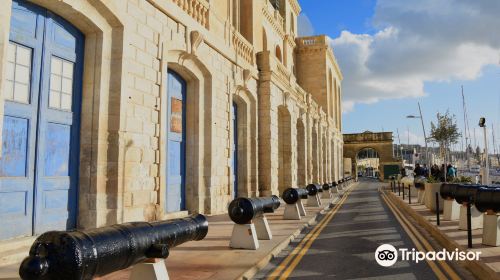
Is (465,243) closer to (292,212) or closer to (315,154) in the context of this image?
(292,212)

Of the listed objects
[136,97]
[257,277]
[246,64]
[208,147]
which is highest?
[246,64]

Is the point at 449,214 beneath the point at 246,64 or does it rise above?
beneath

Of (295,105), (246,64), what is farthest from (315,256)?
(295,105)

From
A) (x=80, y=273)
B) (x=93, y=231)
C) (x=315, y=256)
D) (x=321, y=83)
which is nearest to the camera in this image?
(x=80, y=273)

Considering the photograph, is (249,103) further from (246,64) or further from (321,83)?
(321,83)

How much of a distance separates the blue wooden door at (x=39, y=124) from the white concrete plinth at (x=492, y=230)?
844 centimetres

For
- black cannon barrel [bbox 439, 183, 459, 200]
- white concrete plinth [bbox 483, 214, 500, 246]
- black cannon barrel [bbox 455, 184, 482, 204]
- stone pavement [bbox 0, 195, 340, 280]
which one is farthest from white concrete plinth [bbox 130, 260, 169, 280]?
black cannon barrel [bbox 439, 183, 459, 200]

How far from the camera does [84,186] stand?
8430 millimetres

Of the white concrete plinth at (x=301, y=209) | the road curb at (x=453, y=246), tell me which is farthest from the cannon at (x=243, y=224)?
the white concrete plinth at (x=301, y=209)

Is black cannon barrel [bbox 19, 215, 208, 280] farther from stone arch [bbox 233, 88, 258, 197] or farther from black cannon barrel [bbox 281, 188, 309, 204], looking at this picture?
stone arch [bbox 233, 88, 258, 197]

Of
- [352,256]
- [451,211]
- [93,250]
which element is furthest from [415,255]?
[93,250]

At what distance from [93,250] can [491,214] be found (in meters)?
7.79

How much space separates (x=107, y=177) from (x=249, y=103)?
33.4 ft

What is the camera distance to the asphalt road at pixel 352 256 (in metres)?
6.33
